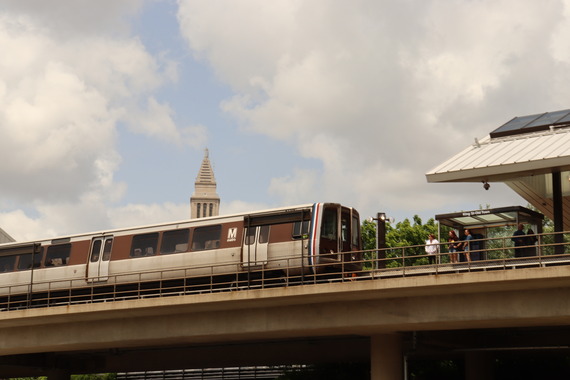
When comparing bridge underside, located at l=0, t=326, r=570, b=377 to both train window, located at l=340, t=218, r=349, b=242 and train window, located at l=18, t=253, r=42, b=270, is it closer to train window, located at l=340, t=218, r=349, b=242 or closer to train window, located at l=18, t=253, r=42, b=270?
train window, located at l=340, t=218, r=349, b=242

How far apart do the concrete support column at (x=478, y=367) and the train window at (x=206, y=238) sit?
446 inches

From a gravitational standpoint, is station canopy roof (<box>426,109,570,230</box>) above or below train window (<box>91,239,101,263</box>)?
above

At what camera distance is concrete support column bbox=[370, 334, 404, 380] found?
92.8ft

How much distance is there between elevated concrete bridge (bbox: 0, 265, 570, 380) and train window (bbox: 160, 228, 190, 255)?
3.29m

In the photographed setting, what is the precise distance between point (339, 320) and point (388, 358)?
253cm

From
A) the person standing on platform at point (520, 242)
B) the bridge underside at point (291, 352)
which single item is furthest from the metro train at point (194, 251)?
the person standing on platform at point (520, 242)

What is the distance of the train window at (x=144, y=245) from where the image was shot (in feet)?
111

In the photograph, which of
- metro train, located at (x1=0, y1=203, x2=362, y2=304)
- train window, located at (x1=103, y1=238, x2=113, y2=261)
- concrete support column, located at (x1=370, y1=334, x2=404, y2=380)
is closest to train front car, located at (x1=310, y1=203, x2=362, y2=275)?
metro train, located at (x1=0, y1=203, x2=362, y2=304)

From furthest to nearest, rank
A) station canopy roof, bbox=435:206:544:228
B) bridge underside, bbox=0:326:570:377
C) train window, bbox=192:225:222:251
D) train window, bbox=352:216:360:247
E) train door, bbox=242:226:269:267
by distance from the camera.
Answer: train window, bbox=192:225:222:251 → train window, bbox=352:216:360:247 → bridge underside, bbox=0:326:570:377 → train door, bbox=242:226:269:267 → station canopy roof, bbox=435:206:544:228

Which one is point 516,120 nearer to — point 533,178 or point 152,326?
point 533,178

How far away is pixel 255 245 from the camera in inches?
1217

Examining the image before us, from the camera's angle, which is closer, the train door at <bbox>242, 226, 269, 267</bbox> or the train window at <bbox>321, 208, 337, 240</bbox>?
the train window at <bbox>321, 208, 337, 240</bbox>

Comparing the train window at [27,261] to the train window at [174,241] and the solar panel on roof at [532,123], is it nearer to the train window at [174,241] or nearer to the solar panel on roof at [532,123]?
the train window at [174,241]

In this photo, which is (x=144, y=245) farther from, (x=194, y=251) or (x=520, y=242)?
(x=520, y=242)
